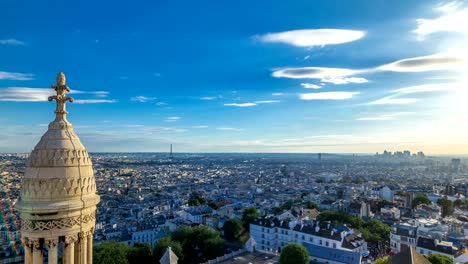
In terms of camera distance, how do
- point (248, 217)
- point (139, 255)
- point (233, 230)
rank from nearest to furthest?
point (139, 255) → point (233, 230) → point (248, 217)

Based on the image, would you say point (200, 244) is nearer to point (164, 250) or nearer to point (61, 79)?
point (164, 250)

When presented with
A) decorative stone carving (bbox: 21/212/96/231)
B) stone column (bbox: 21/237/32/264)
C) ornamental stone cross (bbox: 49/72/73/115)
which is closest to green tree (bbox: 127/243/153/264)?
stone column (bbox: 21/237/32/264)

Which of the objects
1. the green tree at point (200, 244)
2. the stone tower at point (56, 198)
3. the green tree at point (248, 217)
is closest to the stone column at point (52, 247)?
the stone tower at point (56, 198)

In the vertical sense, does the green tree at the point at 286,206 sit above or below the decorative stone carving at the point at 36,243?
below

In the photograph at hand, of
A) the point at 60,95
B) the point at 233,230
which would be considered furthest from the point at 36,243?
the point at 233,230

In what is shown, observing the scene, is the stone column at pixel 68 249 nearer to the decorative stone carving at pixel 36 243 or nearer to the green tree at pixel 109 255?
the decorative stone carving at pixel 36 243

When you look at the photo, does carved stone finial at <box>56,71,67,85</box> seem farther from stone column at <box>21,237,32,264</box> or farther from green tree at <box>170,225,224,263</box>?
green tree at <box>170,225,224,263</box>

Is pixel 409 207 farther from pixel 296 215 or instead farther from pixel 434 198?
pixel 296 215
